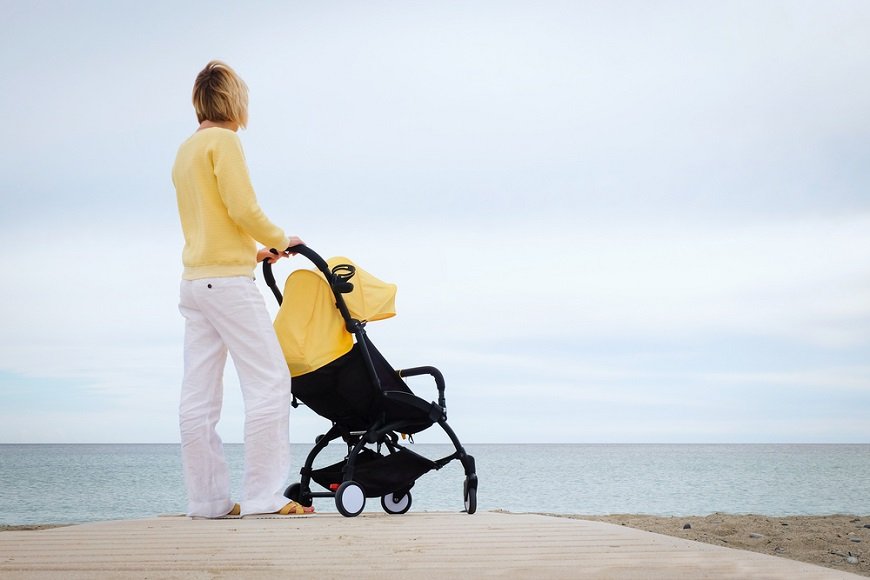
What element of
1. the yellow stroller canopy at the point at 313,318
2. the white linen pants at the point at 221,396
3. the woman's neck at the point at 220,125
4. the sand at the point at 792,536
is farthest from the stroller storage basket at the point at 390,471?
the sand at the point at 792,536

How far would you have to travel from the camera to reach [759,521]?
8.50m

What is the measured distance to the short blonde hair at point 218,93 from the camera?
392 cm

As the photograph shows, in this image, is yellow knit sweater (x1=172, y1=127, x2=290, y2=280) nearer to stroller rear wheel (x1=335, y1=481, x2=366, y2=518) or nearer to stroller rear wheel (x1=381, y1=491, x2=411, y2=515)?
stroller rear wheel (x1=335, y1=481, x2=366, y2=518)

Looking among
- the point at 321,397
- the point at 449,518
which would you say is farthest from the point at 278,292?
the point at 449,518

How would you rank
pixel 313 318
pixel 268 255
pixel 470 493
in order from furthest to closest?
1. pixel 470 493
2. pixel 268 255
3. pixel 313 318

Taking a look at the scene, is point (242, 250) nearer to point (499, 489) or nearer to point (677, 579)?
point (677, 579)

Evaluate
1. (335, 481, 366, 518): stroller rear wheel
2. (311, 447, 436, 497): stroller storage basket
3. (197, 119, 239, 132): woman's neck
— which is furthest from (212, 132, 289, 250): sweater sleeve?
(311, 447, 436, 497): stroller storage basket

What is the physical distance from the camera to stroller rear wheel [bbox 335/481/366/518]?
3904mm

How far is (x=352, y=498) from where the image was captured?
3965 mm

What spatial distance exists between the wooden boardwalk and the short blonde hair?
1.75 meters

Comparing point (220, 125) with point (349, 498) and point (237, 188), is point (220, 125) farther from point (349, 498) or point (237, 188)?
point (349, 498)

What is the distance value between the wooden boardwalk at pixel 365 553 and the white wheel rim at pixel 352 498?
334 millimetres

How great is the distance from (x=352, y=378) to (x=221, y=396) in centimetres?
60

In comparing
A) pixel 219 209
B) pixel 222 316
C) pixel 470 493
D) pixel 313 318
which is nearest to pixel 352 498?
pixel 470 493
